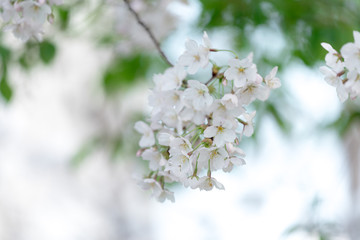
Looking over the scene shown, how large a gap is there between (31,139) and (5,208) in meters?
0.46

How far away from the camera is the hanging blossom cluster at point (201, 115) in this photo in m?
0.62

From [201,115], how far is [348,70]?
195 mm

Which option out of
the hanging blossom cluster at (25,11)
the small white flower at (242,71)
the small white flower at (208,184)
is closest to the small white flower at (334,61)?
the small white flower at (242,71)

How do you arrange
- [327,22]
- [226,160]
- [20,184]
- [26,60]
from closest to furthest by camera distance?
1. [226,160]
2. [327,22]
3. [26,60]
4. [20,184]

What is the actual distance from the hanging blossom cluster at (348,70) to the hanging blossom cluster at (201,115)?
0.25ft

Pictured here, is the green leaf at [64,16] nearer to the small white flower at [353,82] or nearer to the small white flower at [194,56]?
the small white flower at [194,56]

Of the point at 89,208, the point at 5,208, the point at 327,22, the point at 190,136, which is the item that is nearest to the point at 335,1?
the point at 327,22

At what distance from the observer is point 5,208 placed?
3.00 m

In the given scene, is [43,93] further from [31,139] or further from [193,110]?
[193,110]

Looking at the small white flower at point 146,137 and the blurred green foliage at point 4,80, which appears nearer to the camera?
the small white flower at point 146,137

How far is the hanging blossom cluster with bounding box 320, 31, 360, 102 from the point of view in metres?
0.60

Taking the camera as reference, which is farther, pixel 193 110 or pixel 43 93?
pixel 43 93

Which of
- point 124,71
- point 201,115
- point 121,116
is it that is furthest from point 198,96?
point 121,116

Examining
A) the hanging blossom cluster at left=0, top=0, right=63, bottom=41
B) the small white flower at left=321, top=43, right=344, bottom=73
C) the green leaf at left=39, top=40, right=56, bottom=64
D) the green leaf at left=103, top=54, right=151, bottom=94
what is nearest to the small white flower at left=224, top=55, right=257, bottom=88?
the small white flower at left=321, top=43, right=344, bottom=73
